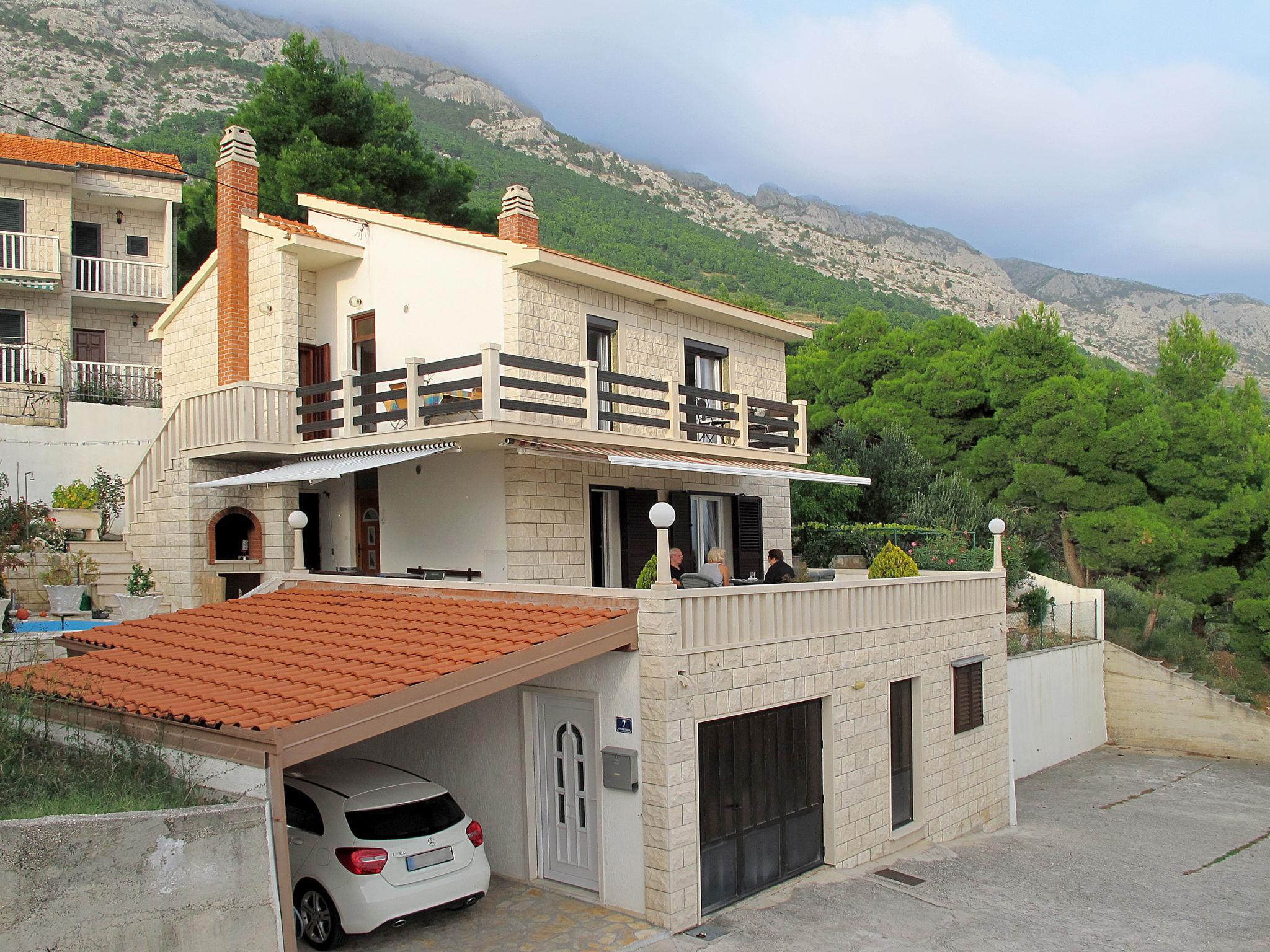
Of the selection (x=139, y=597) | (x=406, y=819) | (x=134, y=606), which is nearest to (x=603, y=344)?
(x=139, y=597)

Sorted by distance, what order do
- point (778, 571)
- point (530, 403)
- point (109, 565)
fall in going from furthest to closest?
point (109, 565), point (530, 403), point (778, 571)

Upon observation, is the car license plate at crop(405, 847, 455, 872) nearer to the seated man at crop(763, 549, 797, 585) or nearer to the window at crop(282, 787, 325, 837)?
the window at crop(282, 787, 325, 837)

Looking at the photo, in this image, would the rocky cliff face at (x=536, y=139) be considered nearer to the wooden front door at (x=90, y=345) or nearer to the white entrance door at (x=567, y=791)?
the wooden front door at (x=90, y=345)

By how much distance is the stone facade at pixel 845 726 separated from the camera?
9.86 metres

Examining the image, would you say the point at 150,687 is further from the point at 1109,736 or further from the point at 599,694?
the point at 1109,736

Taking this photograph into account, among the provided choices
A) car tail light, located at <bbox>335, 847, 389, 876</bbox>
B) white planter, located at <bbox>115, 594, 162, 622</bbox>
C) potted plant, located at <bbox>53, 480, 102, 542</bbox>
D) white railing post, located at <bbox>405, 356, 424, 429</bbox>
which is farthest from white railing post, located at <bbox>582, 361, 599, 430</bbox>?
potted plant, located at <bbox>53, 480, 102, 542</bbox>

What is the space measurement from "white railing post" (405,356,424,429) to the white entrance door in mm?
5987

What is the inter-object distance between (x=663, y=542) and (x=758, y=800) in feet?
11.2

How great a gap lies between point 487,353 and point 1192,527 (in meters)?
24.1

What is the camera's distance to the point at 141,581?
17.6 metres

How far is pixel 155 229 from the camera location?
3105 centimetres

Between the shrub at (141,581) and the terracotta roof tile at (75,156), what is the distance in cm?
1596

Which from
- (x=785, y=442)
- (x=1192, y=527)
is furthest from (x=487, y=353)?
(x=1192, y=527)

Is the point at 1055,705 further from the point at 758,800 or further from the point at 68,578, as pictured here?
the point at 68,578
